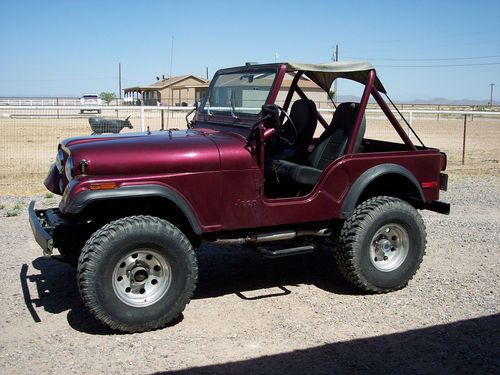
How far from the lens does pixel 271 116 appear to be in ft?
15.7

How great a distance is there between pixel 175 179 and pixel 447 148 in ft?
57.2

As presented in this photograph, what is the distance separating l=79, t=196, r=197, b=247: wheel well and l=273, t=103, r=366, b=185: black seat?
3.76 ft

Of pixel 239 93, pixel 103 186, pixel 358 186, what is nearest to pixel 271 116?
pixel 239 93

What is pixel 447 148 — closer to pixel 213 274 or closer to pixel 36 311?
pixel 213 274

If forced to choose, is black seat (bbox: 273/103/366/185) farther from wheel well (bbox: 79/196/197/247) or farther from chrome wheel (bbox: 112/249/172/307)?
chrome wheel (bbox: 112/249/172/307)

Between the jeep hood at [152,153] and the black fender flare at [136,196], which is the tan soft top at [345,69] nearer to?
the jeep hood at [152,153]

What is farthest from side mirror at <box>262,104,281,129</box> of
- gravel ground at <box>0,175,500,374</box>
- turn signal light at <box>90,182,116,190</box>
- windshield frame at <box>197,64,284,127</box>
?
gravel ground at <box>0,175,500,374</box>

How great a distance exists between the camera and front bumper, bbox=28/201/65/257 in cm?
425

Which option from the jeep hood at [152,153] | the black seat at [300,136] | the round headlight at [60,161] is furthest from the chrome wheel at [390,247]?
the round headlight at [60,161]

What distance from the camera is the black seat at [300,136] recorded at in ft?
18.9

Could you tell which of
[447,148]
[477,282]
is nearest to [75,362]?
[477,282]

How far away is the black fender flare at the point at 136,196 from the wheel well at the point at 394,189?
5.81ft

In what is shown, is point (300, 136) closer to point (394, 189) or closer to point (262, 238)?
point (394, 189)

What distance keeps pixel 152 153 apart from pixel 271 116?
1.06m
